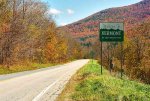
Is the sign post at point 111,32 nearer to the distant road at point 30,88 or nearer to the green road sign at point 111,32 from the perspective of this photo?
the green road sign at point 111,32

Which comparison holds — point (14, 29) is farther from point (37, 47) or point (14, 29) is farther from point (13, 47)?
point (37, 47)

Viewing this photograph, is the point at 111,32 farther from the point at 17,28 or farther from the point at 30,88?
the point at 17,28

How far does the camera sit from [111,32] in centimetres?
2855

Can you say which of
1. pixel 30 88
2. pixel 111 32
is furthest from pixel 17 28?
pixel 30 88

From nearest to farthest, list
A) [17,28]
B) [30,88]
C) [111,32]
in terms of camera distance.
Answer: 1. [30,88]
2. [111,32]
3. [17,28]

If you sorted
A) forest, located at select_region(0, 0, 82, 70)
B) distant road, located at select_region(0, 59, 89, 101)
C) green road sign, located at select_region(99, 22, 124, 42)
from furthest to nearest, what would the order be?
1. forest, located at select_region(0, 0, 82, 70)
2. green road sign, located at select_region(99, 22, 124, 42)
3. distant road, located at select_region(0, 59, 89, 101)

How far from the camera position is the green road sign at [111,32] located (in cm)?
2819

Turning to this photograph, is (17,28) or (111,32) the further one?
(17,28)

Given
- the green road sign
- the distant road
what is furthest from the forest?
the green road sign

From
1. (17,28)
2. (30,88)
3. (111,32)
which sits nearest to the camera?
(30,88)

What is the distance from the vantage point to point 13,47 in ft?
173

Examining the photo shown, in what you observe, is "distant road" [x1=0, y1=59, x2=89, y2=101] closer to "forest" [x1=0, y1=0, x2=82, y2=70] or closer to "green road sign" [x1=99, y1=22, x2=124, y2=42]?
"green road sign" [x1=99, y1=22, x2=124, y2=42]

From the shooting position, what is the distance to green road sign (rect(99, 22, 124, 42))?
1110 inches

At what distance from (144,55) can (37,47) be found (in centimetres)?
2246
